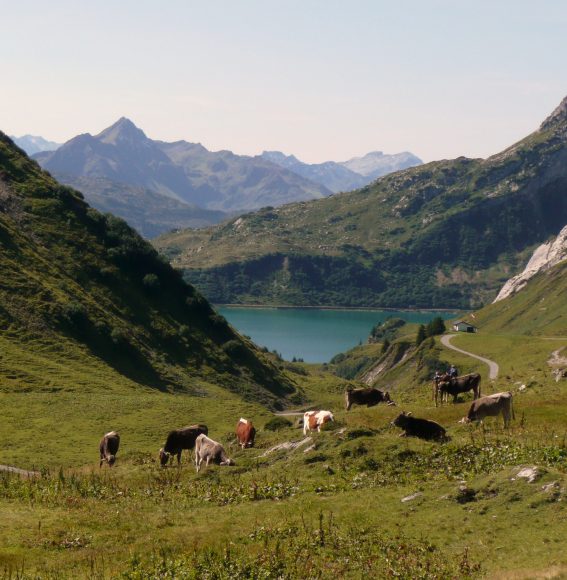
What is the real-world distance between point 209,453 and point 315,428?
733 centimetres

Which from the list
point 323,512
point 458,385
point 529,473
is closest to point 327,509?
point 323,512

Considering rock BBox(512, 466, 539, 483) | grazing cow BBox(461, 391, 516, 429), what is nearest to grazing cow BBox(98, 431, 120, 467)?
grazing cow BBox(461, 391, 516, 429)

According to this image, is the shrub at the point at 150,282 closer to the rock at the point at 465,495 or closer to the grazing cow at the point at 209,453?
the grazing cow at the point at 209,453

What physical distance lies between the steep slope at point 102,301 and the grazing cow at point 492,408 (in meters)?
67.6

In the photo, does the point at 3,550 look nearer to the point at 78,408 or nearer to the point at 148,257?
the point at 78,408

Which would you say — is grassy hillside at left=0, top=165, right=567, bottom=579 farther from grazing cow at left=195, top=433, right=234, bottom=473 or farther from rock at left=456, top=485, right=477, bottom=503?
grazing cow at left=195, top=433, right=234, bottom=473

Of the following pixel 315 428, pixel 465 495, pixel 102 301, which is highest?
pixel 465 495

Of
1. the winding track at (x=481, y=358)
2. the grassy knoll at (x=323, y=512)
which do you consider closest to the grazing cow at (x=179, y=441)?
the grassy knoll at (x=323, y=512)

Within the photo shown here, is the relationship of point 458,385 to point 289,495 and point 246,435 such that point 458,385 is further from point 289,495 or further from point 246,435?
point 289,495

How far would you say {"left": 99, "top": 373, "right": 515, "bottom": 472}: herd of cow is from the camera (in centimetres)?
3538

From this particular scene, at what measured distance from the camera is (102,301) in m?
125

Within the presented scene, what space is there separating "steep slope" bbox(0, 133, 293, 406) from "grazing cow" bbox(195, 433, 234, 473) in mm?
60278

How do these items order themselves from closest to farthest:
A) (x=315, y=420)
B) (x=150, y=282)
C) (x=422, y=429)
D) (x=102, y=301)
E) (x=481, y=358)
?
(x=422, y=429) → (x=315, y=420) → (x=102, y=301) → (x=150, y=282) → (x=481, y=358)

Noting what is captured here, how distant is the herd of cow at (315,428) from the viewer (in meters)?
35.4
